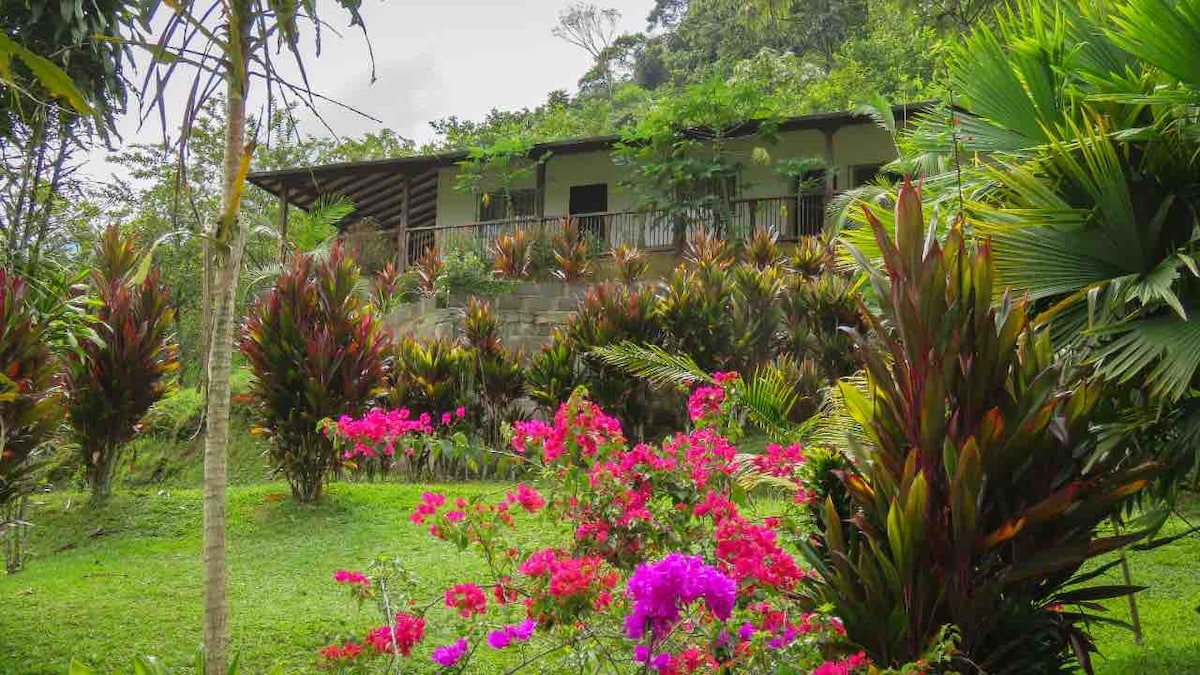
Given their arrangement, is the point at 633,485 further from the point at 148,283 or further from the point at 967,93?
the point at 148,283

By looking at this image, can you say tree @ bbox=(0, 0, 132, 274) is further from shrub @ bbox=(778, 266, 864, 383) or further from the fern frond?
shrub @ bbox=(778, 266, 864, 383)

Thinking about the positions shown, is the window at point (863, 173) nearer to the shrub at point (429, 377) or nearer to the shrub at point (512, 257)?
the shrub at point (512, 257)

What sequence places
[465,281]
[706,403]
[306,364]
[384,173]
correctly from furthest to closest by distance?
[384,173] → [465,281] → [306,364] → [706,403]

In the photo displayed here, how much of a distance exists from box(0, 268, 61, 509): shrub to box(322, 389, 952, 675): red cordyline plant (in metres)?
3.06

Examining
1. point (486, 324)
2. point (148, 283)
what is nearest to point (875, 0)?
point (486, 324)

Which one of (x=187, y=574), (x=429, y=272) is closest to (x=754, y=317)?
(x=429, y=272)

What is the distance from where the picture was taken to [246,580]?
242 inches

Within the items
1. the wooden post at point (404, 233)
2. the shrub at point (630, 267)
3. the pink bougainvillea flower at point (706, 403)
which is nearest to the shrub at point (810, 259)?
the shrub at point (630, 267)

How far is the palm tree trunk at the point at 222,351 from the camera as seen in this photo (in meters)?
2.93

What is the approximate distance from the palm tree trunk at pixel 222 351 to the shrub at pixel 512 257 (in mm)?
11095

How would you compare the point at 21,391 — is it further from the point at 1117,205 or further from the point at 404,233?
the point at 404,233

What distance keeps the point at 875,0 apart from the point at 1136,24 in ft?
78.3

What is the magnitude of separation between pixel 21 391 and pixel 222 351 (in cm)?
318

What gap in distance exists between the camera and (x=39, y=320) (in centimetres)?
565
